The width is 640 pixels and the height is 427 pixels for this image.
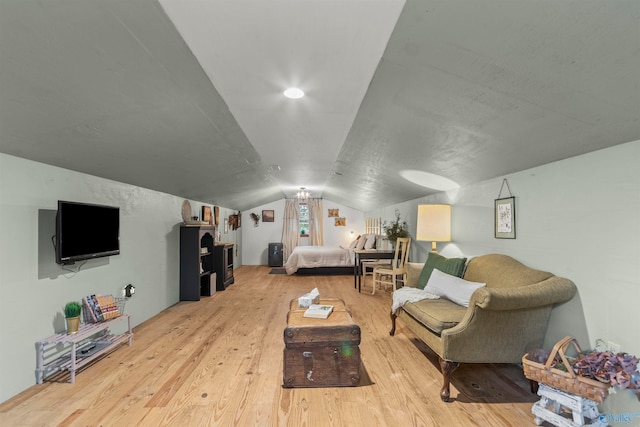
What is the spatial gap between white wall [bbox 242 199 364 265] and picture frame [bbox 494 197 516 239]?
7.05 m

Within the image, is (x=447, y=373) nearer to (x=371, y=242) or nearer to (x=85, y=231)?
(x=85, y=231)

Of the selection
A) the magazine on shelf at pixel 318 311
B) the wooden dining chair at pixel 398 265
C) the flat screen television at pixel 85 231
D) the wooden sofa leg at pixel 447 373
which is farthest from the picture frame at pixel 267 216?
the wooden sofa leg at pixel 447 373

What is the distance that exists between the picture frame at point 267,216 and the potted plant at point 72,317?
7.38 meters

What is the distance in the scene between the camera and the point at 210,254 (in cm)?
598

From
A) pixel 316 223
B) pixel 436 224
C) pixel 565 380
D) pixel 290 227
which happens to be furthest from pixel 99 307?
pixel 316 223

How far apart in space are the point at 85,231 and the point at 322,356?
241 cm

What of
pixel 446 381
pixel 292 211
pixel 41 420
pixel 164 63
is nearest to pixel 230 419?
pixel 41 420

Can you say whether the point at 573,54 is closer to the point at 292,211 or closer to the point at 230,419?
the point at 230,419

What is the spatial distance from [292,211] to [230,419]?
820 centimetres

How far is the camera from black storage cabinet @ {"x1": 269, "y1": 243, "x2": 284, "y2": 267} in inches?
367

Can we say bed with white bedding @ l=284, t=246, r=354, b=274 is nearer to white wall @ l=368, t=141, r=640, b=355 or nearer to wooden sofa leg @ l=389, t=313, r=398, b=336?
wooden sofa leg @ l=389, t=313, r=398, b=336

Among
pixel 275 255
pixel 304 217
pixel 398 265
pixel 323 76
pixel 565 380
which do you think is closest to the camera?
pixel 565 380

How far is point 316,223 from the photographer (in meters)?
10.1

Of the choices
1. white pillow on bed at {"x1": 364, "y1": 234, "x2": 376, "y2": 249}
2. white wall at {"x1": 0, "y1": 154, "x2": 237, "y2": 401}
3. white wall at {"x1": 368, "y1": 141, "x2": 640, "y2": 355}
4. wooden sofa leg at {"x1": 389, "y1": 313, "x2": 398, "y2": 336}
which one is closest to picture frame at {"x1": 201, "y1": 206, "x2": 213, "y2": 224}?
white wall at {"x1": 0, "y1": 154, "x2": 237, "y2": 401}
